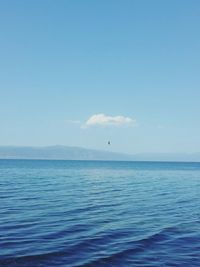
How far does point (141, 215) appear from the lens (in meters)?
31.0

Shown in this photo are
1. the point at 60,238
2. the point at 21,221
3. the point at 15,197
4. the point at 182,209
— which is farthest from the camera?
the point at 15,197

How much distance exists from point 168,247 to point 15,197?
23.6 m

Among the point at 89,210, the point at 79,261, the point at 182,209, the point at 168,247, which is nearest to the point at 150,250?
the point at 168,247

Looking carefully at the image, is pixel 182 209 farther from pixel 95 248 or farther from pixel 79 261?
pixel 79 261

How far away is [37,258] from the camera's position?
17594 mm

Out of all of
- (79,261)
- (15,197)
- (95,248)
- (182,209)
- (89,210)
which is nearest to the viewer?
(79,261)

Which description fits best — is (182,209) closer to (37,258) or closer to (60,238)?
(60,238)

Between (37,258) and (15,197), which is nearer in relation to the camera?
(37,258)

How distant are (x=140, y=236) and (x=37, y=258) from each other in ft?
23.9

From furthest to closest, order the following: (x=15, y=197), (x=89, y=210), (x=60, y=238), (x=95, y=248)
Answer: (x=15, y=197) < (x=89, y=210) < (x=60, y=238) < (x=95, y=248)

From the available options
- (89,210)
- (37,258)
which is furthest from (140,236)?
(89,210)

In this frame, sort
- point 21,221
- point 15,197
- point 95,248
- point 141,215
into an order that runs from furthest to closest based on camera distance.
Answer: point 15,197 → point 141,215 → point 21,221 → point 95,248

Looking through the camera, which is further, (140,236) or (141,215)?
(141,215)

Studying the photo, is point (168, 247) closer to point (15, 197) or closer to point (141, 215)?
point (141, 215)
